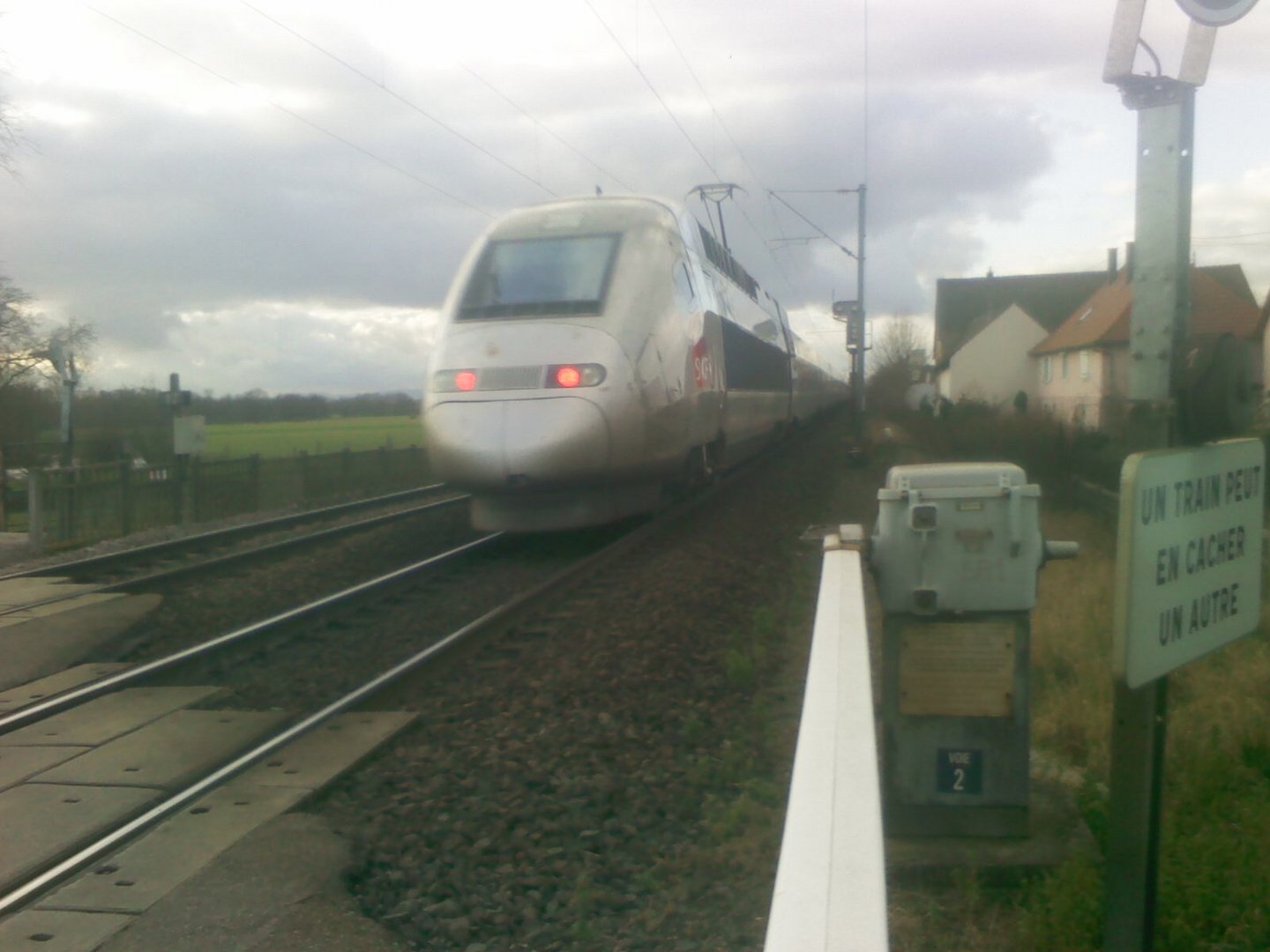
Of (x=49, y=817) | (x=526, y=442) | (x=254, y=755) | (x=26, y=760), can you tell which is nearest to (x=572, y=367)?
(x=526, y=442)

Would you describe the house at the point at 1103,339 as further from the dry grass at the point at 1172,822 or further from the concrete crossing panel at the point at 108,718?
the concrete crossing panel at the point at 108,718

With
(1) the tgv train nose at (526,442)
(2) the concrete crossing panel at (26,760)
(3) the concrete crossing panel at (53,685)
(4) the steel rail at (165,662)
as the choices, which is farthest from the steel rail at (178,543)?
(2) the concrete crossing panel at (26,760)

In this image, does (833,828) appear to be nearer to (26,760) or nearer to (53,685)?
(26,760)

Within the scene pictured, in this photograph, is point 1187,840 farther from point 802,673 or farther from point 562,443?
point 562,443

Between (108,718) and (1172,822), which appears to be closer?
(1172,822)

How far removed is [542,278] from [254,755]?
711cm

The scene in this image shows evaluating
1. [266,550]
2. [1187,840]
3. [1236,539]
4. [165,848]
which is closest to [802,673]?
[1187,840]

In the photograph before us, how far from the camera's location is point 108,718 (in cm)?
619

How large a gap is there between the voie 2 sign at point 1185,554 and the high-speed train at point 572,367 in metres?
7.83

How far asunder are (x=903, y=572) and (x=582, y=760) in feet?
6.63

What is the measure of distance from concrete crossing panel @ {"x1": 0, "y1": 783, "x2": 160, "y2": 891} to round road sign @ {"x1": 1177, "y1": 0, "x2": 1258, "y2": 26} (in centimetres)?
427

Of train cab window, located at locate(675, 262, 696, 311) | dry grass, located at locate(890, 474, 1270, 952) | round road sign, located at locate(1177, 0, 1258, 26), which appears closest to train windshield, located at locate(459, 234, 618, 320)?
train cab window, located at locate(675, 262, 696, 311)

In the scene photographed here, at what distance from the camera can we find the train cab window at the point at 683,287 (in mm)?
12305

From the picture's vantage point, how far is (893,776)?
149 inches
